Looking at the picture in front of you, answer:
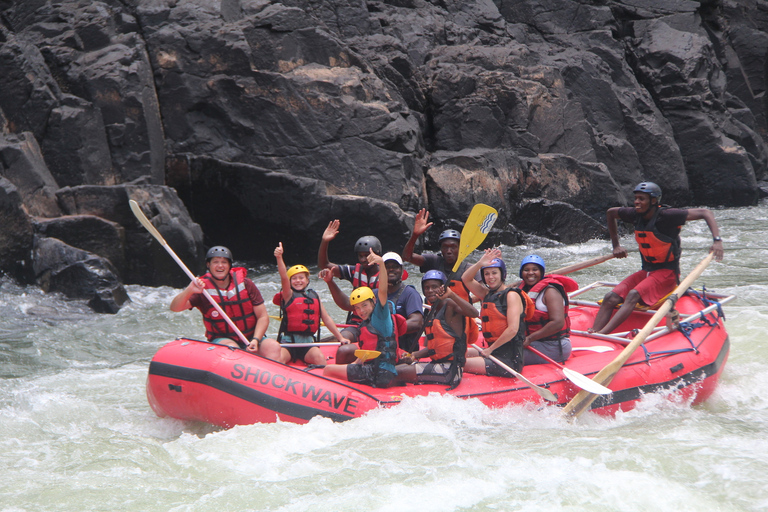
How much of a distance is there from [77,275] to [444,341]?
5.67m

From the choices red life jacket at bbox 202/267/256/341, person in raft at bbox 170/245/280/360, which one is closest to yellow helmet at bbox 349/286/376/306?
person in raft at bbox 170/245/280/360

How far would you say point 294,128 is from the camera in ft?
37.6

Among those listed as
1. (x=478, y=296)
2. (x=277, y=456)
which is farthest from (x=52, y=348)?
(x=478, y=296)

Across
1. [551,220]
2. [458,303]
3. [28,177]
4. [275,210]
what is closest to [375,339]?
[458,303]

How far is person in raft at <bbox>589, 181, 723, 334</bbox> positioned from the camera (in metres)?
5.63

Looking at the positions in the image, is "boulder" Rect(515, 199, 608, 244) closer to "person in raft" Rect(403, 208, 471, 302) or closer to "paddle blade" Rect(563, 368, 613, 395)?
"person in raft" Rect(403, 208, 471, 302)

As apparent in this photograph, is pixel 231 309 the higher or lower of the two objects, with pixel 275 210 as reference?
higher

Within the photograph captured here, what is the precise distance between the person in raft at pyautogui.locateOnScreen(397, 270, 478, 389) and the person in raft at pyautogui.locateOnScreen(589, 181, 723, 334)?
5.93 ft

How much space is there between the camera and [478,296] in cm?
510

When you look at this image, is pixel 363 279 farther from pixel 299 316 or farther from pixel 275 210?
pixel 275 210

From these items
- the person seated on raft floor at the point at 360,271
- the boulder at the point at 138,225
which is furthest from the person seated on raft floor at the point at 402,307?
the boulder at the point at 138,225

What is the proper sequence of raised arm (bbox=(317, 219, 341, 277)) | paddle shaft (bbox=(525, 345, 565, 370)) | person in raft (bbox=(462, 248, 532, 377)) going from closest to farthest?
person in raft (bbox=(462, 248, 532, 377)) < paddle shaft (bbox=(525, 345, 565, 370)) < raised arm (bbox=(317, 219, 341, 277))

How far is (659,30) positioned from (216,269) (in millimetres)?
16694

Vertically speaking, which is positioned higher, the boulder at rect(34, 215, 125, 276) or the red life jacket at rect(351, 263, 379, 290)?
the red life jacket at rect(351, 263, 379, 290)
